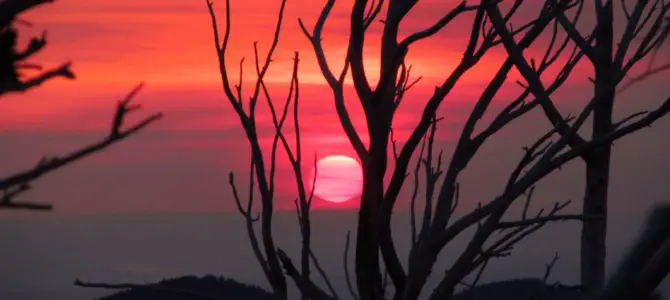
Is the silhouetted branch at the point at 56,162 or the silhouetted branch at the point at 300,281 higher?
the silhouetted branch at the point at 56,162

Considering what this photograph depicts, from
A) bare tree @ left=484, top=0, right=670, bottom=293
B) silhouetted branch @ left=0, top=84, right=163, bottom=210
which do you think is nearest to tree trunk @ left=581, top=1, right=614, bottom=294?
bare tree @ left=484, top=0, right=670, bottom=293

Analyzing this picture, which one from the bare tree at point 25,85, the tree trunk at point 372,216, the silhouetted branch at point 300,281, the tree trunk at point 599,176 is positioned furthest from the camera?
the tree trunk at point 599,176

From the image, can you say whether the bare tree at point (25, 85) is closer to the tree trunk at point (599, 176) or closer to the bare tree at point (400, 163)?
the bare tree at point (400, 163)

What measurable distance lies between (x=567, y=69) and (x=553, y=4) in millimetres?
374

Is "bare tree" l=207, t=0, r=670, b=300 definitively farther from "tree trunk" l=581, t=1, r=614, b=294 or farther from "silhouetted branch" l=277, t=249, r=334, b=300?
"tree trunk" l=581, t=1, r=614, b=294

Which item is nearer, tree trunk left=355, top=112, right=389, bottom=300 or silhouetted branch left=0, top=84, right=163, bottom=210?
silhouetted branch left=0, top=84, right=163, bottom=210

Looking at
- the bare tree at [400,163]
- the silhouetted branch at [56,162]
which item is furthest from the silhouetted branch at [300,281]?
the silhouetted branch at [56,162]

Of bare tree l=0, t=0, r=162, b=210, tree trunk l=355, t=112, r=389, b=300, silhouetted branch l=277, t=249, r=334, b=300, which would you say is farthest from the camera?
silhouetted branch l=277, t=249, r=334, b=300

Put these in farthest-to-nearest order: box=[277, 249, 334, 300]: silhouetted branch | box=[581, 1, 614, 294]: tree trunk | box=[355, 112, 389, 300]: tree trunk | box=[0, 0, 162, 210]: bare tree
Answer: box=[581, 1, 614, 294]: tree trunk < box=[277, 249, 334, 300]: silhouetted branch < box=[355, 112, 389, 300]: tree trunk < box=[0, 0, 162, 210]: bare tree

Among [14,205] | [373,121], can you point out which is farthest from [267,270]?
[14,205]

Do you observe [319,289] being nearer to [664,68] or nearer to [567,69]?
[567,69]

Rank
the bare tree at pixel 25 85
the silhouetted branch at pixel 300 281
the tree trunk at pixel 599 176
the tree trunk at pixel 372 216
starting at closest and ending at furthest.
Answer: the bare tree at pixel 25 85 < the tree trunk at pixel 372 216 < the silhouetted branch at pixel 300 281 < the tree trunk at pixel 599 176

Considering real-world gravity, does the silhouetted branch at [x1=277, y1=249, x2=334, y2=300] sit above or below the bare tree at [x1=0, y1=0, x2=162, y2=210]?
below

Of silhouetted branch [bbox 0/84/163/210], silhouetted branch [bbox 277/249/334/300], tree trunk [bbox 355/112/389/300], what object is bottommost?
silhouetted branch [bbox 277/249/334/300]
